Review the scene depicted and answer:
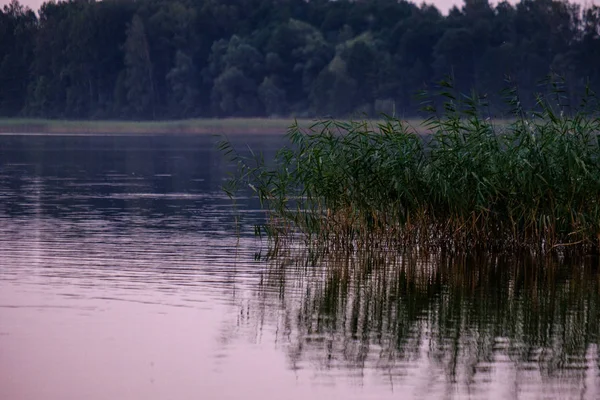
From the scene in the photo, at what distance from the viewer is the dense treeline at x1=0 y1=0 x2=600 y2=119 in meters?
104

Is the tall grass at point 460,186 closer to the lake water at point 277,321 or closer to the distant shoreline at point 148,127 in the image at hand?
the lake water at point 277,321

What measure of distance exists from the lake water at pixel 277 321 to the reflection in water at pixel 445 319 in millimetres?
20

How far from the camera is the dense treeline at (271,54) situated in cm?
10362

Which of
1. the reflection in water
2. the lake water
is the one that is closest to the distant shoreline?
the lake water

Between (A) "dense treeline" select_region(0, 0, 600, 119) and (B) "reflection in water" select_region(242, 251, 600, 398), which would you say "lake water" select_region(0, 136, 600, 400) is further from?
(A) "dense treeline" select_region(0, 0, 600, 119)

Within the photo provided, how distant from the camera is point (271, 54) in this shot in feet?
362

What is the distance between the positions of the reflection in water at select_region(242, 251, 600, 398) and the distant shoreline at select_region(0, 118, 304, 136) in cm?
8494

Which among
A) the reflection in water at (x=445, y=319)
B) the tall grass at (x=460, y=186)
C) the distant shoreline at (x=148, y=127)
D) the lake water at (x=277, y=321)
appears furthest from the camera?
the distant shoreline at (x=148, y=127)

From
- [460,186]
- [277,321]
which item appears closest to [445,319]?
[277,321]

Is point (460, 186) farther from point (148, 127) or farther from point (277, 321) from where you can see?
point (148, 127)

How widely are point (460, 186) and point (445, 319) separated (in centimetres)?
454

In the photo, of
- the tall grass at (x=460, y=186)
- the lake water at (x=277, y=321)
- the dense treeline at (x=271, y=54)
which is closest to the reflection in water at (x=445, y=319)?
the lake water at (x=277, y=321)

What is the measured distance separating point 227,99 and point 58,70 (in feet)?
77.1

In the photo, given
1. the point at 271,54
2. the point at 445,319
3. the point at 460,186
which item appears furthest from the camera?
the point at 271,54
